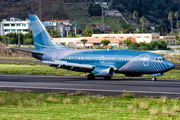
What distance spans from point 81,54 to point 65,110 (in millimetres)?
31645

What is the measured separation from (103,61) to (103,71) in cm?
199

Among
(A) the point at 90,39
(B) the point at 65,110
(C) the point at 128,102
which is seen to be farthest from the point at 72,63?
(A) the point at 90,39

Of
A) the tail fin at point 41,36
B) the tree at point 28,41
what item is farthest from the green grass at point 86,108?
the tree at point 28,41

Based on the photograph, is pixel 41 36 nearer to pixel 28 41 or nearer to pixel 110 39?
pixel 110 39

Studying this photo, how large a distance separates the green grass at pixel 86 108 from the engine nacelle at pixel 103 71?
19925 mm

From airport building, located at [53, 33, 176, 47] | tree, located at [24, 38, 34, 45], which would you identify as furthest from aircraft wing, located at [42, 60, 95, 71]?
tree, located at [24, 38, 34, 45]

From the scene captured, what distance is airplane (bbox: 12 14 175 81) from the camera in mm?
53219

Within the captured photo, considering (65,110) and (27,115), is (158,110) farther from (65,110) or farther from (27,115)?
(27,115)

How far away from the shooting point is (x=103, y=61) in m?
56.0

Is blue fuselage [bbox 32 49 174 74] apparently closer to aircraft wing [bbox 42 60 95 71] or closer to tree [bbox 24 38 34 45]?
aircraft wing [bbox 42 60 95 71]

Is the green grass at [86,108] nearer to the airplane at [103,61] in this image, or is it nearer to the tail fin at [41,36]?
the airplane at [103,61]

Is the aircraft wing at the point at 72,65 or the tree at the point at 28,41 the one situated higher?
the tree at the point at 28,41

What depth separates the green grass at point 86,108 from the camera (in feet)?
80.9

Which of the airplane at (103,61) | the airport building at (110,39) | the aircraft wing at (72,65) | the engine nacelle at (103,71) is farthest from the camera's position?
the airport building at (110,39)
